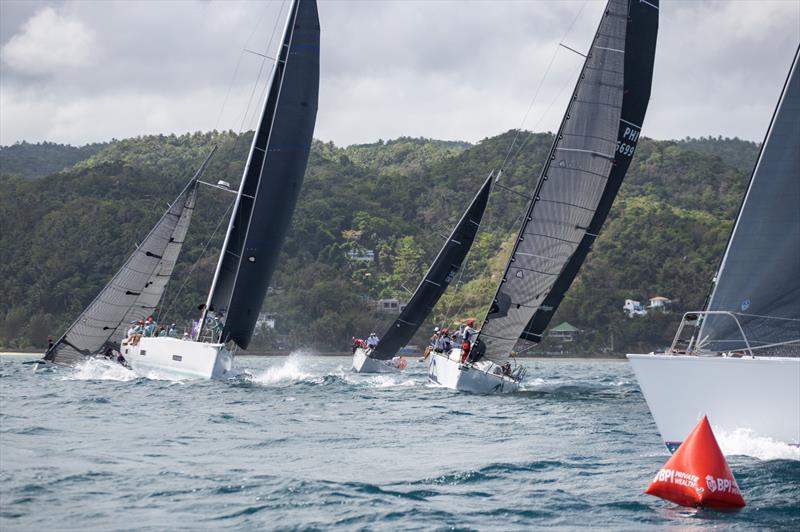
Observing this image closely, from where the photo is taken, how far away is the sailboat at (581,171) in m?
24.4

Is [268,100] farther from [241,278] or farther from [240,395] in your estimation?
[240,395]

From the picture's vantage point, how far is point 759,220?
1297 centimetres

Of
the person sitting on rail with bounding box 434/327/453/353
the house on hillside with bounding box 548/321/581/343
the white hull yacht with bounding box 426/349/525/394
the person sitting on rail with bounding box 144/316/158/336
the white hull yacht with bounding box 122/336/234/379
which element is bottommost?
the white hull yacht with bounding box 122/336/234/379

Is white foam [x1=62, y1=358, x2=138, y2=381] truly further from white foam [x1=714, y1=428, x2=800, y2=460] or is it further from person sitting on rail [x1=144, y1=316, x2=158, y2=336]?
white foam [x1=714, y1=428, x2=800, y2=460]

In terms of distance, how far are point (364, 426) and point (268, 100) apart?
12.1 meters

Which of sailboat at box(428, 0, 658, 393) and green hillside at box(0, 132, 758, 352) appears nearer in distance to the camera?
sailboat at box(428, 0, 658, 393)

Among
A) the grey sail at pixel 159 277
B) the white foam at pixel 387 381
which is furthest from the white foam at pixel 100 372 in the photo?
the white foam at pixel 387 381

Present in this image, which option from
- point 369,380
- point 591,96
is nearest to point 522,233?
point 591,96

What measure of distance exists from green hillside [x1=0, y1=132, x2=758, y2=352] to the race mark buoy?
67.8 m

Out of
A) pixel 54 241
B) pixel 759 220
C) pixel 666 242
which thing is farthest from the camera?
pixel 666 242

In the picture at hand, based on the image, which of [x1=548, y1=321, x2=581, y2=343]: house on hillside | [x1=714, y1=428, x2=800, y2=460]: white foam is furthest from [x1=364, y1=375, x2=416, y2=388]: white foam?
[x1=548, y1=321, x2=581, y2=343]: house on hillside

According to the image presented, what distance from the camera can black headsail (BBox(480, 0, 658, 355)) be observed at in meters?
24.3

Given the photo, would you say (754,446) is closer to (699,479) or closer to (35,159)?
(699,479)

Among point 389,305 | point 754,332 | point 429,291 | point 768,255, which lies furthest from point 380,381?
point 389,305
